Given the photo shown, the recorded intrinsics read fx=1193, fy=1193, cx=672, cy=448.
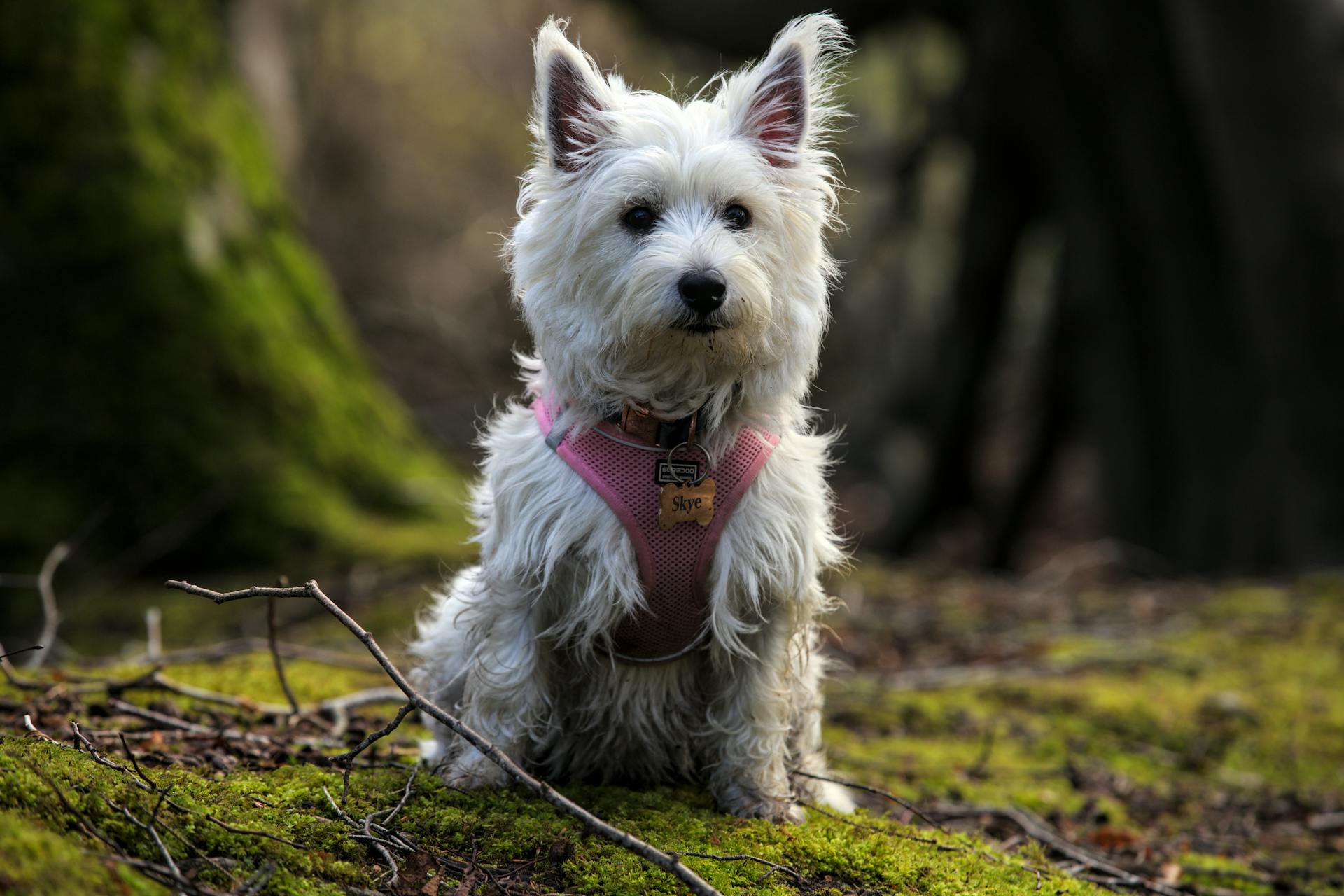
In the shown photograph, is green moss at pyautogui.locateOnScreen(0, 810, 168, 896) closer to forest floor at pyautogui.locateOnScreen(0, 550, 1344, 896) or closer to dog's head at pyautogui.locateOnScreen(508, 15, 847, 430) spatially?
forest floor at pyautogui.locateOnScreen(0, 550, 1344, 896)

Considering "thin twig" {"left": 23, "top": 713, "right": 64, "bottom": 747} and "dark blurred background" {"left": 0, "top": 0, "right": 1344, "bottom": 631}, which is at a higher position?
"dark blurred background" {"left": 0, "top": 0, "right": 1344, "bottom": 631}

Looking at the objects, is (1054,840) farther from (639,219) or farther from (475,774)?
(639,219)

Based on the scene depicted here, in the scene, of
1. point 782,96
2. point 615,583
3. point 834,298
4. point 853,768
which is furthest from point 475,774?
point 834,298

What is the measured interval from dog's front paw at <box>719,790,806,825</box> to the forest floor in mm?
60

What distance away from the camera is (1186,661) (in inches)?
242

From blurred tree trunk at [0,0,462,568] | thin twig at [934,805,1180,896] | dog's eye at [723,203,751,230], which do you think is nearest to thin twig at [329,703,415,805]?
dog's eye at [723,203,751,230]

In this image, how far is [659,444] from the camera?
10.7ft

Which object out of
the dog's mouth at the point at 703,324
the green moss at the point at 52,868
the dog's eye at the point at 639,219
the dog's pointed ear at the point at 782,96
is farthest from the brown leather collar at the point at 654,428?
the green moss at the point at 52,868

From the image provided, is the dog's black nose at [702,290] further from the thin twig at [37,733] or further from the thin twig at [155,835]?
the thin twig at [37,733]

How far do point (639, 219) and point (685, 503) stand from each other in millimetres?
765

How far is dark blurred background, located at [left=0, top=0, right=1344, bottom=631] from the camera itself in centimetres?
637

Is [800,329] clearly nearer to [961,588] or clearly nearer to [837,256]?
[961,588]

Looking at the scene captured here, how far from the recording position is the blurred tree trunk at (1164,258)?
7863mm

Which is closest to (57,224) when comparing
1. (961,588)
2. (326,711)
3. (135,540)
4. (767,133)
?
(135,540)
